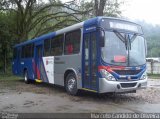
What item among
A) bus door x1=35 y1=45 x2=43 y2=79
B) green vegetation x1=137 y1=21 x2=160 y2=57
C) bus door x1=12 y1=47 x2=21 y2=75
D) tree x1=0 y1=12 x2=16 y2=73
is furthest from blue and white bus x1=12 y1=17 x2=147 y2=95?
green vegetation x1=137 y1=21 x2=160 y2=57

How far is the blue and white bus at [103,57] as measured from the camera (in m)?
10.8

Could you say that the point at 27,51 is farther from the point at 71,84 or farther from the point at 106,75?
the point at 106,75

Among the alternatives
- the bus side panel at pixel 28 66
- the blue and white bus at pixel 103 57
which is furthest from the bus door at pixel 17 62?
the blue and white bus at pixel 103 57

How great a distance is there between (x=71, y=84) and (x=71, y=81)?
0.45 ft

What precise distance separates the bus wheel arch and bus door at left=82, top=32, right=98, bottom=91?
0.87 meters

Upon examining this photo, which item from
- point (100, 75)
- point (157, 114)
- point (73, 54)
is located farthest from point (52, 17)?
point (157, 114)

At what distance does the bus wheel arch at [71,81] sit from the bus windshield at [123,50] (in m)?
2.31

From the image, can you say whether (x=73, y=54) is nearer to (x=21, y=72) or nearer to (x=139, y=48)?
(x=139, y=48)

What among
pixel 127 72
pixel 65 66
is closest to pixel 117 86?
pixel 127 72

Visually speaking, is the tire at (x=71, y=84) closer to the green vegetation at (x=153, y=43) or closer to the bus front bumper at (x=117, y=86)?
the bus front bumper at (x=117, y=86)

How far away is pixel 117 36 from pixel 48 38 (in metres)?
5.72

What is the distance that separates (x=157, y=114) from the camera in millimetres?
8664

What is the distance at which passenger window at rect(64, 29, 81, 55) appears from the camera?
12405mm

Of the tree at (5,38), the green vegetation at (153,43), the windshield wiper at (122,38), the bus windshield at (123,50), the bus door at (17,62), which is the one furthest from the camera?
the green vegetation at (153,43)
